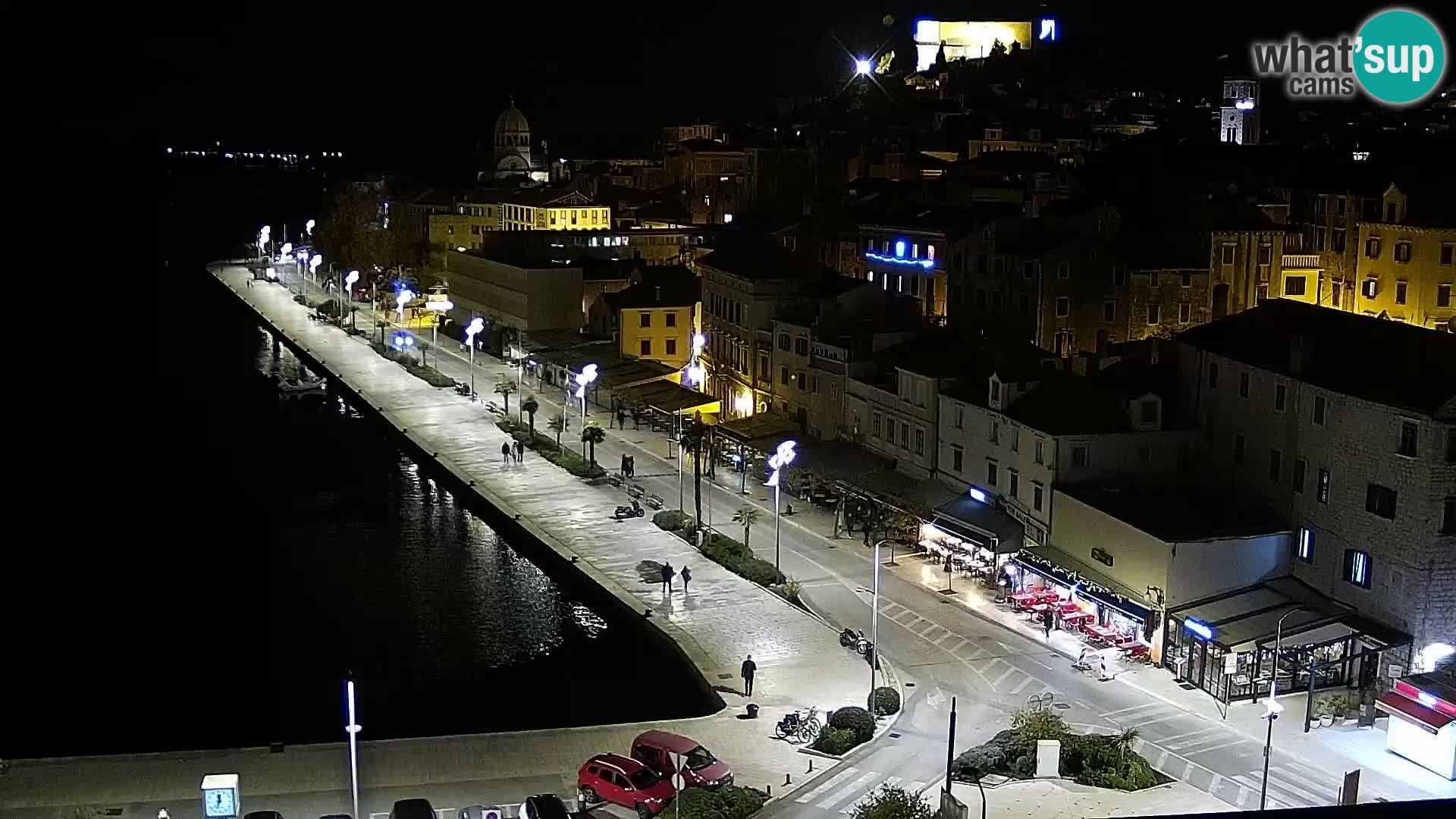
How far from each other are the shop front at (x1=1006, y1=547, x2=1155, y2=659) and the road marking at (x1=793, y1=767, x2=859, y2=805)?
31.3 feet

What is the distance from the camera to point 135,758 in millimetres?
29109

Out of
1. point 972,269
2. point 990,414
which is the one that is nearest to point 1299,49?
point 972,269

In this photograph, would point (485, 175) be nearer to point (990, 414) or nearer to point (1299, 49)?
point (1299, 49)

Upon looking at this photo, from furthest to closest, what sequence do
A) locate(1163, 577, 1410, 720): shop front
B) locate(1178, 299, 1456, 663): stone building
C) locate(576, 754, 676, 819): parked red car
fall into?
locate(1178, 299, 1456, 663): stone building, locate(1163, 577, 1410, 720): shop front, locate(576, 754, 676, 819): parked red car

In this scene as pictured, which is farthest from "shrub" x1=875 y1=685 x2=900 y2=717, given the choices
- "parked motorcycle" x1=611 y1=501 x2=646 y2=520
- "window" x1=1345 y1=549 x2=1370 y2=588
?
"parked motorcycle" x1=611 y1=501 x2=646 y2=520

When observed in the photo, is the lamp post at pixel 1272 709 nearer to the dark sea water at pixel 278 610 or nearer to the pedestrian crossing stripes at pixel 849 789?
the pedestrian crossing stripes at pixel 849 789

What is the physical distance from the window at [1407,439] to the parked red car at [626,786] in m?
17.7

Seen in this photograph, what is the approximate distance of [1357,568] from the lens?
3544 centimetres

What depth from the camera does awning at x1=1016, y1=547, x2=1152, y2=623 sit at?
3594 cm

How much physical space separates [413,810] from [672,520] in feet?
73.4

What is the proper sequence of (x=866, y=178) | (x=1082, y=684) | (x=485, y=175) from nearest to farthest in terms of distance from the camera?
(x=1082, y=684), (x=866, y=178), (x=485, y=175)

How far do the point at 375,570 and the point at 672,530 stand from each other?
9.26 m

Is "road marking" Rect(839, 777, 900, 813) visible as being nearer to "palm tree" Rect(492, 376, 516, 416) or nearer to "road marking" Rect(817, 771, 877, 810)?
"road marking" Rect(817, 771, 877, 810)

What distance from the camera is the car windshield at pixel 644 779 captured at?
2680 cm
